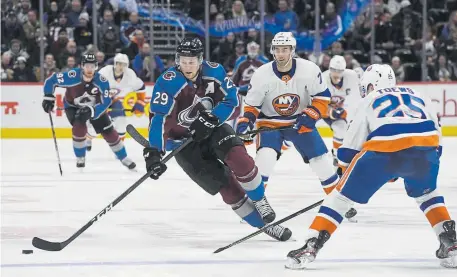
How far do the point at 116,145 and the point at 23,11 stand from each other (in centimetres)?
403

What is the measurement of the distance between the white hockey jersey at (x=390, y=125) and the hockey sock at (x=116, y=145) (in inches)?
193

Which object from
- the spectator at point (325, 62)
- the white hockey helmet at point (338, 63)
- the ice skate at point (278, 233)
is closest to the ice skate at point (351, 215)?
the ice skate at point (278, 233)

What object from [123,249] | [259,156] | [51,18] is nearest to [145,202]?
[259,156]

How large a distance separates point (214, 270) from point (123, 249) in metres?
0.74

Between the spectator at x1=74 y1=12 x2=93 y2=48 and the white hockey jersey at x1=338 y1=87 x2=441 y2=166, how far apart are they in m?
8.52

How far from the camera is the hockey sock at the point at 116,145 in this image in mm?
8883

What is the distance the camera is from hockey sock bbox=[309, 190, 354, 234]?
4.16 m

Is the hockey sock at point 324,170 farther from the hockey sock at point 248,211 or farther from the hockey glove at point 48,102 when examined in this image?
the hockey glove at point 48,102

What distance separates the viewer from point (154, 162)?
4.64 meters

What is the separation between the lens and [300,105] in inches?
227

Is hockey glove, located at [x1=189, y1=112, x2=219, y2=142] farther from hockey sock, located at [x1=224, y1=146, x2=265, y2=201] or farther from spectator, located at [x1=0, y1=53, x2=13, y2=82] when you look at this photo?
spectator, located at [x1=0, y1=53, x2=13, y2=82]

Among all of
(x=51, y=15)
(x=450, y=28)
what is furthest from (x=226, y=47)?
(x=450, y=28)

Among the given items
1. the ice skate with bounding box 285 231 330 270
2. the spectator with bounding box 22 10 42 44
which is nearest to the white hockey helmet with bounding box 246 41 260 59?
the spectator with bounding box 22 10 42 44

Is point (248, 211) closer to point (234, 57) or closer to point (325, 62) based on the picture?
point (325, 62)
